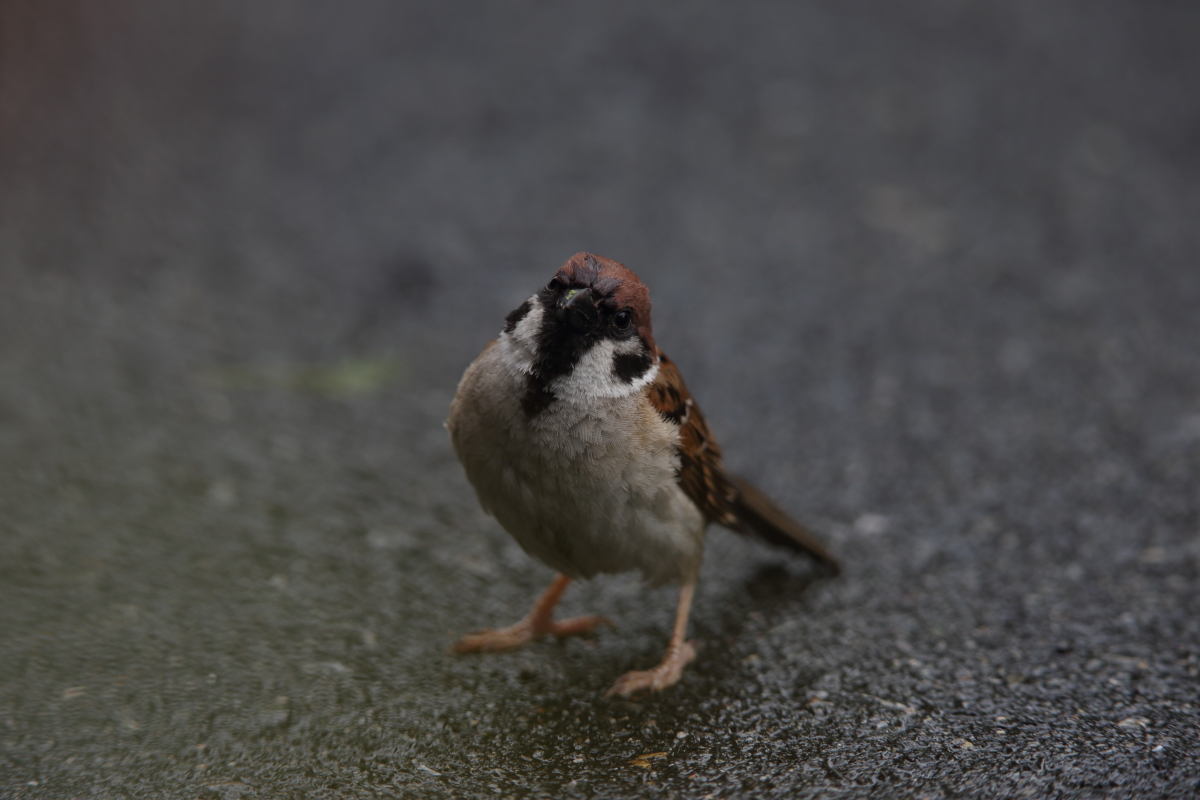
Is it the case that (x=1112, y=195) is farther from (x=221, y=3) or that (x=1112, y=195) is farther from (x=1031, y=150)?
(x=221, y=3)

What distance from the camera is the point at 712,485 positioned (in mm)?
3275

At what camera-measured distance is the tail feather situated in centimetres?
346

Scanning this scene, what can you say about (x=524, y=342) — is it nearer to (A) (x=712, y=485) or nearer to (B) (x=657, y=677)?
(A) (x=712, y=485)

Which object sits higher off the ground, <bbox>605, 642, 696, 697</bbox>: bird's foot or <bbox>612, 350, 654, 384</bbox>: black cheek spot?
<bbox>612, 350, 654, 384</bbox>: black cheek spot

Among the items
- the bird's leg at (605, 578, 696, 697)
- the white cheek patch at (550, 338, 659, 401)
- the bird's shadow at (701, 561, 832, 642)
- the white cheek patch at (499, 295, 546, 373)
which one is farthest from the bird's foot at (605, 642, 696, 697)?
the white cheek patch at (499, 295, 546, 373)

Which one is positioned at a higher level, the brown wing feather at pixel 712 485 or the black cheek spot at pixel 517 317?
the black cheek spot at pixel 517 317

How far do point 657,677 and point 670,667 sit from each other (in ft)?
0.21

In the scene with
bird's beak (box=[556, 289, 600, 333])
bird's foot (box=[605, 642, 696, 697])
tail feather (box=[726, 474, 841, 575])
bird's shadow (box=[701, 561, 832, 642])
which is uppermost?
bird's beak (box=[556, 289, 600, 333])

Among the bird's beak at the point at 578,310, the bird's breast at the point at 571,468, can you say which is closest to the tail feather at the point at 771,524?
the bird's breast at the point at 571,468

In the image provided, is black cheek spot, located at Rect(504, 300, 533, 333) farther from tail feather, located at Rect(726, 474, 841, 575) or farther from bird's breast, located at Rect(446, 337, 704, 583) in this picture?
tail feather, located at Rect(726, 474, 841, 575)

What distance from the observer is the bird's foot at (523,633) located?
10.7 ft

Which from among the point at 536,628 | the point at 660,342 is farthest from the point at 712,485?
the point at 660,342

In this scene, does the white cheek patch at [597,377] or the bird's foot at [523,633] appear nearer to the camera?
the white cheek patch at [597,377]

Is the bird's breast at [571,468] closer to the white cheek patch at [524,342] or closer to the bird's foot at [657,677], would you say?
the white cheek patch at [524,342]
